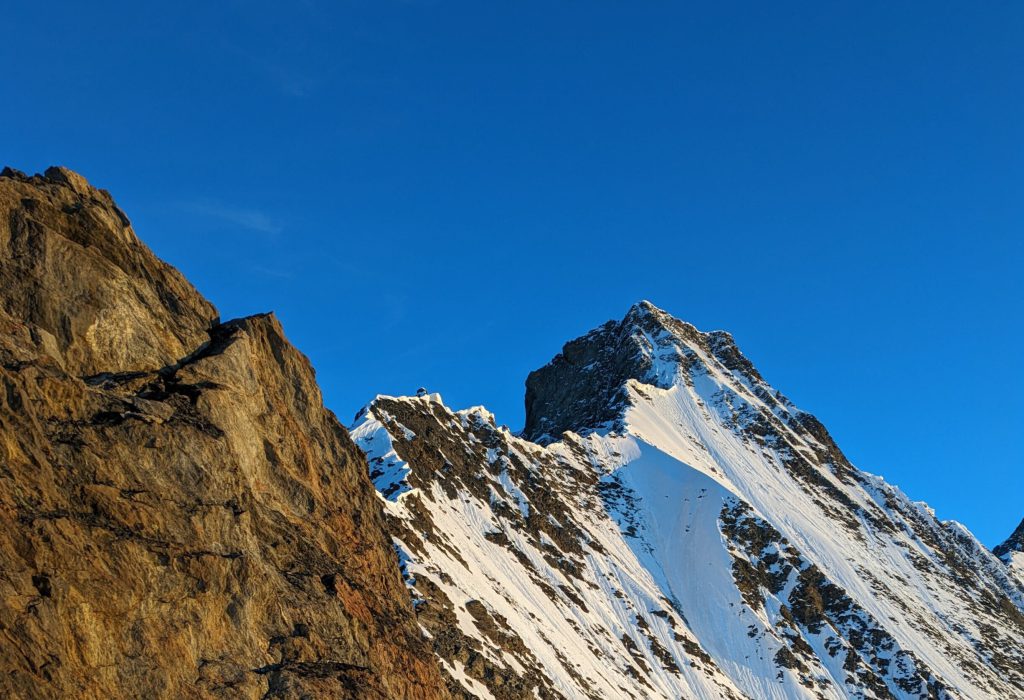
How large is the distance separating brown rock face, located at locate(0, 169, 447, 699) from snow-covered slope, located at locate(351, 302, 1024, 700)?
76.9 feet

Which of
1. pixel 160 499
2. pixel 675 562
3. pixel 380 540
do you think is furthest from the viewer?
pixel 675 562

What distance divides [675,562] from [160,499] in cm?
9618

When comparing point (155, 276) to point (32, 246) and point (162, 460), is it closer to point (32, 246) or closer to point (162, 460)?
point (32, 246)

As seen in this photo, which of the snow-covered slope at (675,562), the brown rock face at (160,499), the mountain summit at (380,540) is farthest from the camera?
the snow-covered slope at (675,562)

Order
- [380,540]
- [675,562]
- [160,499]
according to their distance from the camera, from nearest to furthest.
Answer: [160,499], [380,540], [675,562]

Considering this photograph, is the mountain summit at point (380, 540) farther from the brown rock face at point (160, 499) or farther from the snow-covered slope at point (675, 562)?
the snow-covered slope at point (675, 562)

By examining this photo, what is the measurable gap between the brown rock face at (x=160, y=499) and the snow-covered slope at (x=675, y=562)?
2343 centimetres

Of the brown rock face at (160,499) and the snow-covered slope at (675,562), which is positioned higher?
the snow-covered slope at (675,562)

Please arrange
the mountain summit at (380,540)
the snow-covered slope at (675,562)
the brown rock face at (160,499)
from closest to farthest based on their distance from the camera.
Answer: the brown rock face at (160,499), the mountain summit at (380,540), the snow-covered slope at (675,562)

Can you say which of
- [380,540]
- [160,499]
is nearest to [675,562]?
[380,540]

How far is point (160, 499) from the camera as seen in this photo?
33.5 meters

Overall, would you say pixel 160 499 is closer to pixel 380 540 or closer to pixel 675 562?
pixel 380 540

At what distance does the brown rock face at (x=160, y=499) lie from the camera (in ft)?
96.2

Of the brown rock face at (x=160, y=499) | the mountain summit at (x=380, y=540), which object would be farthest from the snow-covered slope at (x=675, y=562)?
the brown rock face at (x=160, y=499)
